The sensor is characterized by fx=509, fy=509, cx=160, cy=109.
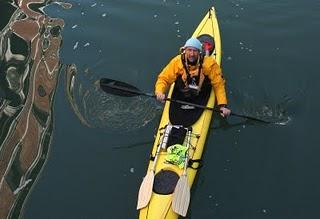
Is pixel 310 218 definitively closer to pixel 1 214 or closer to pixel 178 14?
pixel 1 214

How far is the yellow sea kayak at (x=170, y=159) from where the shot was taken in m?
7.58

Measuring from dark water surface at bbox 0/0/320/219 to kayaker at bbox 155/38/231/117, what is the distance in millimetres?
785

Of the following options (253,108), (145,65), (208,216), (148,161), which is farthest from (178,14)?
(208,216)

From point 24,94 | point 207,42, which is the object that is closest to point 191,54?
point 207,42

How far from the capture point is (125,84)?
977cm

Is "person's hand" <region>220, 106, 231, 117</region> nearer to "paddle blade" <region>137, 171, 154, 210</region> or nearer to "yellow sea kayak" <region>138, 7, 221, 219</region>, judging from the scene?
"yellow sea kayak" <region>138, 7, 221, 219</region>

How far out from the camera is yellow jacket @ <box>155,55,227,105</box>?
9.06 m

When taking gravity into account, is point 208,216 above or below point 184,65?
below

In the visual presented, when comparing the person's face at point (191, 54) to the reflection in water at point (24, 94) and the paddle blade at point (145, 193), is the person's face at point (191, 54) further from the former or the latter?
the reflection in water at point (24, 94)

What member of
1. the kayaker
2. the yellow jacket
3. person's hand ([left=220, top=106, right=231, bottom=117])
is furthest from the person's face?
person's hand ([left=220, top=106, right=231, bottom=117])

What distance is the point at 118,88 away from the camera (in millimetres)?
9703

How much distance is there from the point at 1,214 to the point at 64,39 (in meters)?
4.96

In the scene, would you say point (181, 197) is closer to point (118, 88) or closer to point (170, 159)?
point (170, 159)

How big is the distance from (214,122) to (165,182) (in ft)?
7.37
